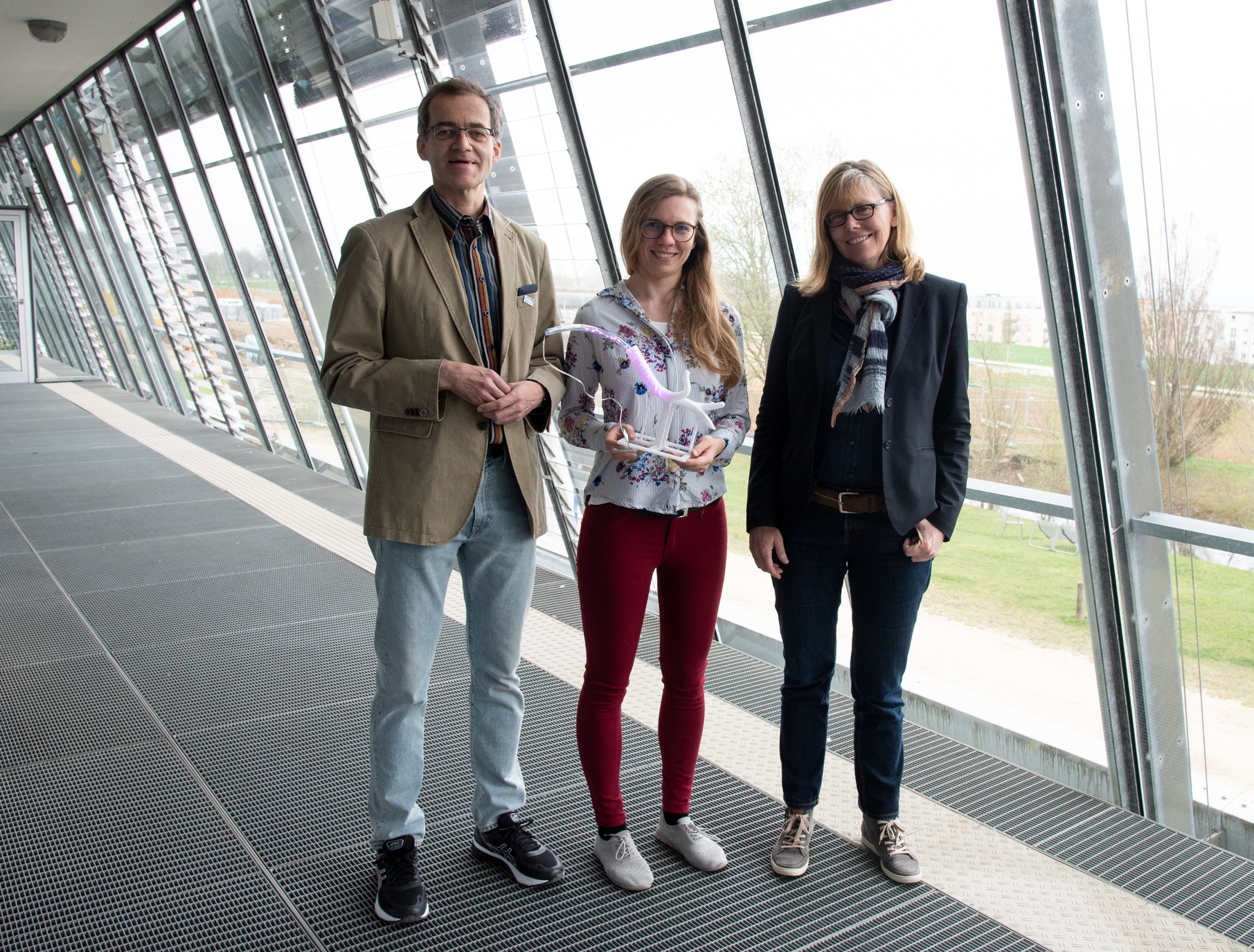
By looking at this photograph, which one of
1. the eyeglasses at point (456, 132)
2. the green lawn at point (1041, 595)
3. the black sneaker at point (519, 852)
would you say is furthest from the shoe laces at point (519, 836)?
the eyeglasses at point (456, 132)

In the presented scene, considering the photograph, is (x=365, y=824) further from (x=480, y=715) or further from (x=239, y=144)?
(x=239, y=144)

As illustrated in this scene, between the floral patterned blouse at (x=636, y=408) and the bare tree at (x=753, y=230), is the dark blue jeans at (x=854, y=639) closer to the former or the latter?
the floral patterned blouse at (x=636, y=408)

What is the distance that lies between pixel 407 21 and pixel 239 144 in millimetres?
3222

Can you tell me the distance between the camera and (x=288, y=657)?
4074 mm

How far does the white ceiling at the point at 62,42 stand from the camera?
788 centimetres

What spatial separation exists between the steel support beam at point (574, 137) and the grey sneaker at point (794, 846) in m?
2.60

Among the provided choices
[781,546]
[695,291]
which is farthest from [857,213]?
[781,546]

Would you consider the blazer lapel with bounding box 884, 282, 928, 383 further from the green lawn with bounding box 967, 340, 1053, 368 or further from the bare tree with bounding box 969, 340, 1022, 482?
the bare tree with bounding box 969, 340, 1022, 482

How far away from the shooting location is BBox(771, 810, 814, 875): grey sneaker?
2506mm

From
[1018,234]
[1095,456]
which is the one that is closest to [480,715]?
[1095,456]

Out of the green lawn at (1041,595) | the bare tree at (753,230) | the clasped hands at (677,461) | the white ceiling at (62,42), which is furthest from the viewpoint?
the white ceiling at (62,42)

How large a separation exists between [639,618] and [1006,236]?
1618 millimetres

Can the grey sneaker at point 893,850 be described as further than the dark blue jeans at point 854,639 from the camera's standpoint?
Yes

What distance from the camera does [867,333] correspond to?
7.50ft
